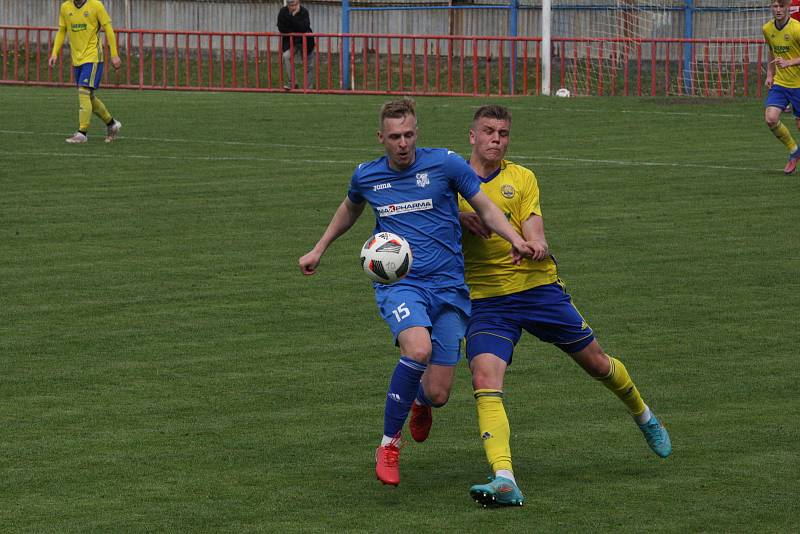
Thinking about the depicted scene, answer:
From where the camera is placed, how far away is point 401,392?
702 centimetres

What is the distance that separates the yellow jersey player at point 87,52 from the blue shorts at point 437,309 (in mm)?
15316

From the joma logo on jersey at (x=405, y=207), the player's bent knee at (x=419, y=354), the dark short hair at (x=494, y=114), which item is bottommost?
the player's bent knee at (x=419, y=354)

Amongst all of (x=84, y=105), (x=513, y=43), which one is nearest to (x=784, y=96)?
(x=84, y=105)

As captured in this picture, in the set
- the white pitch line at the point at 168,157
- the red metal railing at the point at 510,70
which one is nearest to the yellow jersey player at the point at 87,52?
the white pitch line at the point at 168,157

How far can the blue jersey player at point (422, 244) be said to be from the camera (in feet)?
23.1

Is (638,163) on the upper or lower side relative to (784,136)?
lower

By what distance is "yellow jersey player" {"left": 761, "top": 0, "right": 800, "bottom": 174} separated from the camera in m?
18.7

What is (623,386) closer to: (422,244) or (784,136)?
(422,244)

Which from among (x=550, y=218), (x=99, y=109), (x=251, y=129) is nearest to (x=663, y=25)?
(x=251, y=129)

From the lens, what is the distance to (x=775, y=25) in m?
19.4

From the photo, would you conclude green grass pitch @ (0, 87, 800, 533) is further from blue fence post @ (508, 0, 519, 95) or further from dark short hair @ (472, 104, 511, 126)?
blue fence post @ (508, 0, 519, 95)

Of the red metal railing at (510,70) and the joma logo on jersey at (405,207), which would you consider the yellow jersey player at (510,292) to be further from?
the red metal railing at (510,70)

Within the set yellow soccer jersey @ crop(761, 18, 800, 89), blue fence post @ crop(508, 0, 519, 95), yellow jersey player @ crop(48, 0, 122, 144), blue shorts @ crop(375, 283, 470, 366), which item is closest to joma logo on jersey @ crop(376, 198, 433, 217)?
blue shorts @ crop(375, 283, 470, 366)

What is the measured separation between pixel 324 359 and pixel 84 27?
14.0m
